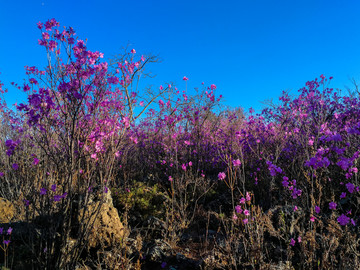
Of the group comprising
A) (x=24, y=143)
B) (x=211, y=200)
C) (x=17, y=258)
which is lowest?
(x=17, y=258)

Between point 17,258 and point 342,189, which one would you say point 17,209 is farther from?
point 342,189

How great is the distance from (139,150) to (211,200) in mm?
4551

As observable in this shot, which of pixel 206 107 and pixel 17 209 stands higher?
pixel 206 107

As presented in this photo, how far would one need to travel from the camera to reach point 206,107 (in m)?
8.38

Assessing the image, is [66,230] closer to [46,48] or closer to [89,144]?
[89,144]

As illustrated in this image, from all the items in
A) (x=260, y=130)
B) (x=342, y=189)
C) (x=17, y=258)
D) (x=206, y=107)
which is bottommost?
(x=17, y=258)

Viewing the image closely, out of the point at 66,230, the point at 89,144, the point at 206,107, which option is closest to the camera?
the point at 66,230

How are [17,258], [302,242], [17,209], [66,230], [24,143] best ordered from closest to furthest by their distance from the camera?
[302,242]
[66,230]
[17,258]
[17,209]
[24,143]

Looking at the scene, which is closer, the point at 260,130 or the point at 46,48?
the point at 46,48

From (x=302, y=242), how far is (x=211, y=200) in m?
3.57

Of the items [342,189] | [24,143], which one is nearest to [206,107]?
[342,189]

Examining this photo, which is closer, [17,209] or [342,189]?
[17,209]

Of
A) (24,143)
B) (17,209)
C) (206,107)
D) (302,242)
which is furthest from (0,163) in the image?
(302,242)

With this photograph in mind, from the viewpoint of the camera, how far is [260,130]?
27.8 feet
